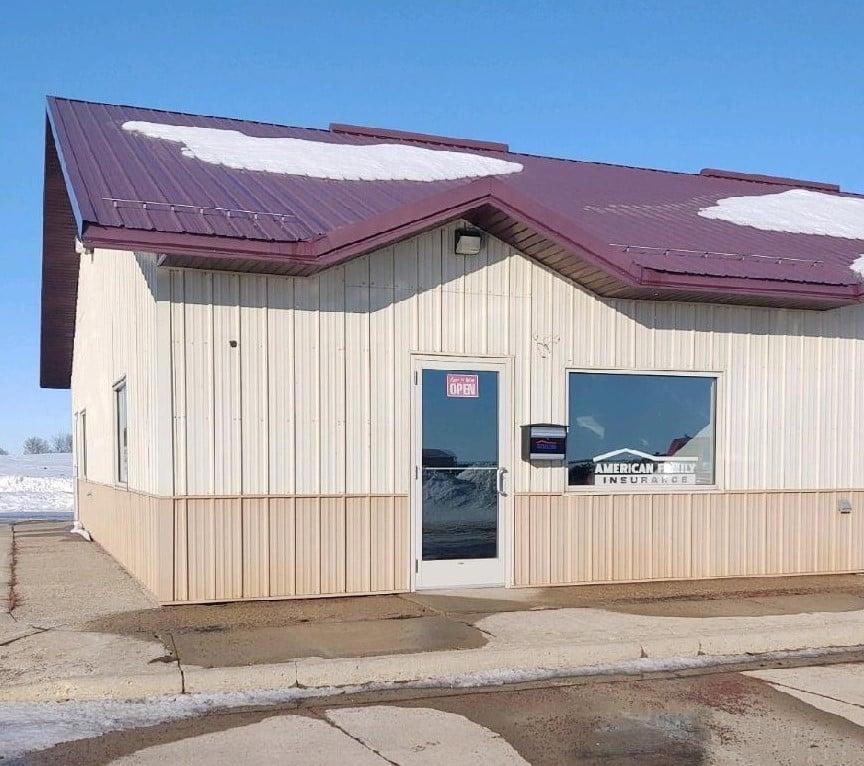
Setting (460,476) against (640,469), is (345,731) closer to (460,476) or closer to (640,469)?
(460,476)

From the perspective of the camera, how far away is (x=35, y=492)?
3803cm

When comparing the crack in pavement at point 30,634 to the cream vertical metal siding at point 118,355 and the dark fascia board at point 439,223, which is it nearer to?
the cream vertical metal siding at point 118,355

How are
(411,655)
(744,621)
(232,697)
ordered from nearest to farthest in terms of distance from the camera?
(232,697), (411,655), (744,621)

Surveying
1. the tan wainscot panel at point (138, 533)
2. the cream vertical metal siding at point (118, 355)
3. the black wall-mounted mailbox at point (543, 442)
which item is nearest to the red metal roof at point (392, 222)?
the cream vertical metal siding at point (118, 355)

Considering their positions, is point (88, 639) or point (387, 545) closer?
point (88, 639)

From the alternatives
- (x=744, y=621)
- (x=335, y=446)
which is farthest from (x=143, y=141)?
(x=744, y=621)

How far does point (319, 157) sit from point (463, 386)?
4062 millimetres

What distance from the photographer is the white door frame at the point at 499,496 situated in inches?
366

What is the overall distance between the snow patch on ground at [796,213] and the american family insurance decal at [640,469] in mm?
3343

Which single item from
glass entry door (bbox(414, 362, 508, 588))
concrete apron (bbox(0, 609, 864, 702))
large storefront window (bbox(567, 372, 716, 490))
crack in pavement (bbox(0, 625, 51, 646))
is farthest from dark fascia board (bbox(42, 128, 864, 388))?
concrete apron (bbox(0, 609, 864, 702))

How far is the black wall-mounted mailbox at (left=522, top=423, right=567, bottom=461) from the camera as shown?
31.3 feet

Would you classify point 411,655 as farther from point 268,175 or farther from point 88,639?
point 268,175

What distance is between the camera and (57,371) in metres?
23.4

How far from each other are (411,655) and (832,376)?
258 inches
